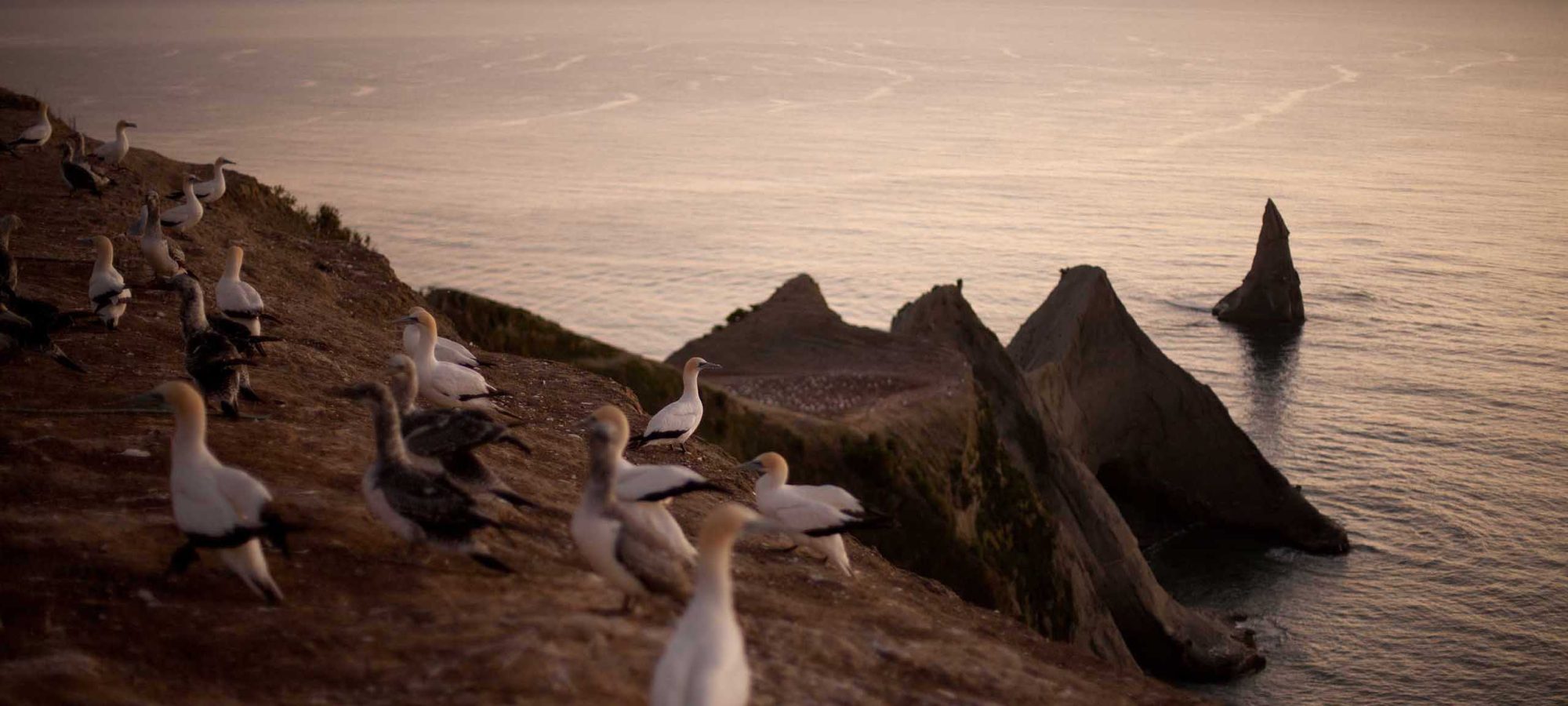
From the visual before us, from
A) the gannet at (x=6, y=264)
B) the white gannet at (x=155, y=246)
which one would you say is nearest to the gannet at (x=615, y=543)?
the gannet at (x=6, y=264)

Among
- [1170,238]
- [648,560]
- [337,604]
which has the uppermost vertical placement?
[648,560]

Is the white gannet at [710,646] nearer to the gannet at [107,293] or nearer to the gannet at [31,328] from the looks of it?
the gannet at [31,328]

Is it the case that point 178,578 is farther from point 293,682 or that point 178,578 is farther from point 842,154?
point 842,154

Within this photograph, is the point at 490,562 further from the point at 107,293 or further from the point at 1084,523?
the point at 1084,523

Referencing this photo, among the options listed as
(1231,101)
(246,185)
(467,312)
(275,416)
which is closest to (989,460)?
(467,312)

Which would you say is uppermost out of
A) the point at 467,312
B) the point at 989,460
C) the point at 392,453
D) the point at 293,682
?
the point at 392,453

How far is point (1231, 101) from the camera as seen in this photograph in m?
200

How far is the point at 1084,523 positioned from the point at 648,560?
116ft

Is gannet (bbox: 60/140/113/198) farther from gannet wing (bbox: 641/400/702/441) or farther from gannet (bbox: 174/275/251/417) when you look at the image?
gannet wing (bbox: 641/400/702/441)

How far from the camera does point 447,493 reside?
38.8 ft

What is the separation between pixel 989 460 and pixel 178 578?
31697 millimetres

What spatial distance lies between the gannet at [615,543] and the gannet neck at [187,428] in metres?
3.38

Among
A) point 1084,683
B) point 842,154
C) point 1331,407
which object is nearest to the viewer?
point 1084,683

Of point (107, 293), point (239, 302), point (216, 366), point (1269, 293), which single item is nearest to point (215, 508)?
point (216, 366)
